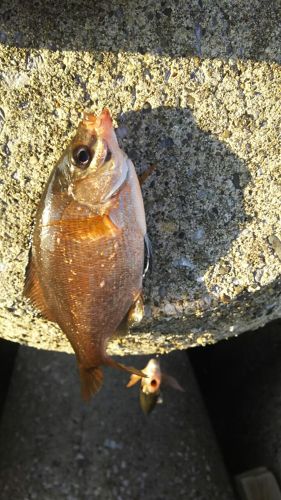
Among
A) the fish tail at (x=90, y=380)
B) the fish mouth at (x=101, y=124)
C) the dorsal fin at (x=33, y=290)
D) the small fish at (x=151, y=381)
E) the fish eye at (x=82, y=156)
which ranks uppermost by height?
the fish mouth at (x=101, y=124)

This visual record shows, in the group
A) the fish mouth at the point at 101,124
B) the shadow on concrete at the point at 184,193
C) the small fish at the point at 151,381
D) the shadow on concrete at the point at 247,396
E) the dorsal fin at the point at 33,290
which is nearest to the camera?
the fish mouth at the point at 101,124

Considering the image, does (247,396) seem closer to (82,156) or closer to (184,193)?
(184,193)

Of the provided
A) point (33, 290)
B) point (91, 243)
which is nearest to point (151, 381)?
point (33, 290)

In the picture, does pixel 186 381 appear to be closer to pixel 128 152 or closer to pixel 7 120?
pixel 128 152

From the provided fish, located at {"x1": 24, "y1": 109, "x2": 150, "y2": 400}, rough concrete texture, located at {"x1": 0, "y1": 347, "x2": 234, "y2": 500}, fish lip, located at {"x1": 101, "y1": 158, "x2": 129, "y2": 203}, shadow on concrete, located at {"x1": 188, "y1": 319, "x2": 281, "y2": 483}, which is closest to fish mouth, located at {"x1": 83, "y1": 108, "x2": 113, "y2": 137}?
fish, located at {"x1": 24, "y1": 109, "x2": 150, "y2": 400}

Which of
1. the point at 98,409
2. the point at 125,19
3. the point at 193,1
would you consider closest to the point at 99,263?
the point at 125,19

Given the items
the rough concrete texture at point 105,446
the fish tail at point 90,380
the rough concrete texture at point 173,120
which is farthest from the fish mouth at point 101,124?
the rough concrete texture at point 105,446

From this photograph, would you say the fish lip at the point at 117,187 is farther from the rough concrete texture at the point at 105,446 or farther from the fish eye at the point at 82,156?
the rough concrete texture at the point at 105,446
